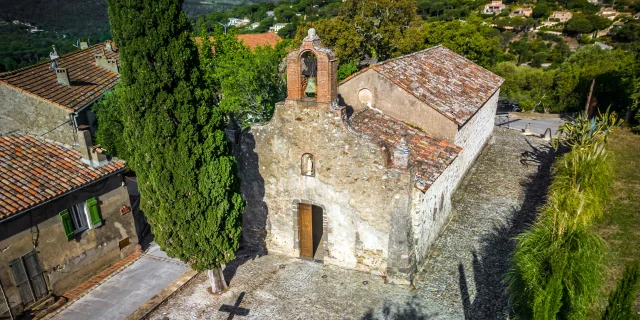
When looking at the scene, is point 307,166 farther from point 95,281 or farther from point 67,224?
point 95,281

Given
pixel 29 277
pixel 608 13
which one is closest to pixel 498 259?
pixel 29 277

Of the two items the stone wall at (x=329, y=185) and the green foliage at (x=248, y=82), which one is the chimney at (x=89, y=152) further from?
the green foliage at (x=248, y=82)

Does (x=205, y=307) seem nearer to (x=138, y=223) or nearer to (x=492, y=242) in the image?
(x=138, y=223)

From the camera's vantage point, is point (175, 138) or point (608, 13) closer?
point (175, 138)

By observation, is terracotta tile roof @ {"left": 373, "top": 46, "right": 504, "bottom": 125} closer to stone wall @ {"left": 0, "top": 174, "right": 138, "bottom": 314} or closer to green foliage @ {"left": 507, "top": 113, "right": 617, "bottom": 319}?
green foliage @ {"left": 507, "top": 113, "right": 617, "bottom": 319}

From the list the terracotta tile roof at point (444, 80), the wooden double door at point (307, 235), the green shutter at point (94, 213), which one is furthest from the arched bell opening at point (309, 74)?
the green shutter at point (94, 213)

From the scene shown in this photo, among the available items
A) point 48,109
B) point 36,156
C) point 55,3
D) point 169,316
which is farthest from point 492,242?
point 55,3

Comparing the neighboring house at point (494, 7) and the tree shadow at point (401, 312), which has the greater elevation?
the tree shadow at point (401, 312)
